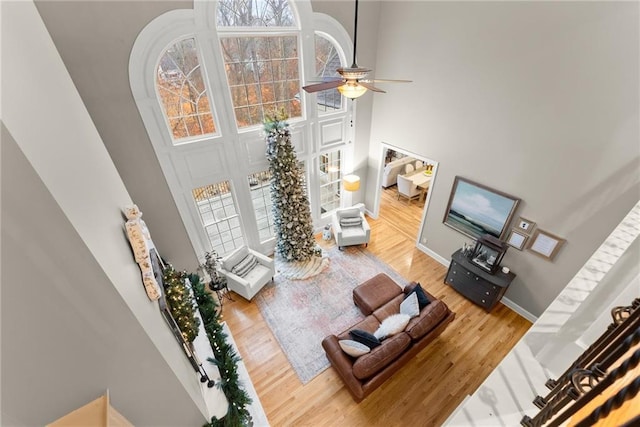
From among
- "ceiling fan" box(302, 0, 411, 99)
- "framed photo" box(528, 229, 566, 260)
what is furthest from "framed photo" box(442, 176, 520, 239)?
"ceiling fan" box(302, 0, 411, 99)

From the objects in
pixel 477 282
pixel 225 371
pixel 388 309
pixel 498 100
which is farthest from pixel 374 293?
pixel 498 100

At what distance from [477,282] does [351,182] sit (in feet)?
10.4

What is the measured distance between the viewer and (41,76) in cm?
181

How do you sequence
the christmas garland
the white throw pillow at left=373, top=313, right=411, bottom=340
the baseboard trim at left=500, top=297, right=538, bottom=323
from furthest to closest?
the baseboard trim at left=500, top=297, right=538, bottom=323, the white throw pillow at left=373, top=313, right=411, bottom=340, the christmas garland

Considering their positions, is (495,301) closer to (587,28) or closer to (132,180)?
(587,28)

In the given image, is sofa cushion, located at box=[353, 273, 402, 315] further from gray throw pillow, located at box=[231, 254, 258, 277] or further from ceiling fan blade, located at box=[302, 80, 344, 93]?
ceiling fan blade, located at box=[302, 80, 344, 93]

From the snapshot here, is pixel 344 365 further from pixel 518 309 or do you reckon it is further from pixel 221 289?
pixel 518 309

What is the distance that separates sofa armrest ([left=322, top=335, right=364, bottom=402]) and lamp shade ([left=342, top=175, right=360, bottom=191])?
3401 mm

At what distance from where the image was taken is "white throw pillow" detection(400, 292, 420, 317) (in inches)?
158

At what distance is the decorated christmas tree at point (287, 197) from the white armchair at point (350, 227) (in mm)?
709

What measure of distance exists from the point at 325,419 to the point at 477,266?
3.54m

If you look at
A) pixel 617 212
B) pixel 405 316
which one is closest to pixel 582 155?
pixel 617 212

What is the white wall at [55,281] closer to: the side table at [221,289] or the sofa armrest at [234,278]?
the sofa armrest at [234,278]

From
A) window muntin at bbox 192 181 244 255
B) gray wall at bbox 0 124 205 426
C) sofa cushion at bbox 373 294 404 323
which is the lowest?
sofa cushion at bbox 373 294 404 323
